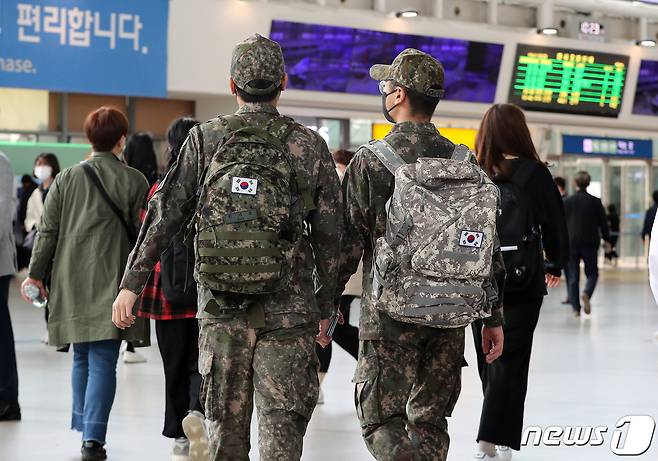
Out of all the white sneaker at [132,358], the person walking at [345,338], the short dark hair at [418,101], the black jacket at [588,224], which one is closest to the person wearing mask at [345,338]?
the person walking at [345,338]

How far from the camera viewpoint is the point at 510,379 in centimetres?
500

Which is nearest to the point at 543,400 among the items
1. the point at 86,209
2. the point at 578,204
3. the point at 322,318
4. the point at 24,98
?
the point at 86,209

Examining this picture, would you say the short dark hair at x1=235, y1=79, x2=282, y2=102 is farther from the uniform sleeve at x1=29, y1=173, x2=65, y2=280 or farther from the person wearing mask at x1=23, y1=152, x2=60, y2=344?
Result: the person wearing mask at x1=23, y1=152, x2=60, y2=344

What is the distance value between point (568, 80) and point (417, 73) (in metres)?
13.6

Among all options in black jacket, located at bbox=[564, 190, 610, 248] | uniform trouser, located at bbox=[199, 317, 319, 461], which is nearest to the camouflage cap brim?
uniform trouser, located at bbox=[199, 317, 319, 461]

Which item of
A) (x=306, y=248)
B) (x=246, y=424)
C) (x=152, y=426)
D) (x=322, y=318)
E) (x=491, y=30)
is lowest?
(x=152, y=426)

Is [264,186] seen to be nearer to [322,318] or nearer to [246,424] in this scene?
[322,318]

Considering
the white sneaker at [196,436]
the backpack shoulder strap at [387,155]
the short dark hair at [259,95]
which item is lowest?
the white sneaker at [196,436]

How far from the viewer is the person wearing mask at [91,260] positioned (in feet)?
16.7

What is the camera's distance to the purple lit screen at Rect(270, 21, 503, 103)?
1383 cm

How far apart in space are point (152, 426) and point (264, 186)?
3022 millimetres

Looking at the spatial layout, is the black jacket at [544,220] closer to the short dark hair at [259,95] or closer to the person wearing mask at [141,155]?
the short dark hair at [259,95]

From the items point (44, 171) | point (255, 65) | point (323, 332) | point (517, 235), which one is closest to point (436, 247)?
point (323, 332)

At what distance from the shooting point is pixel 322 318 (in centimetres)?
353
